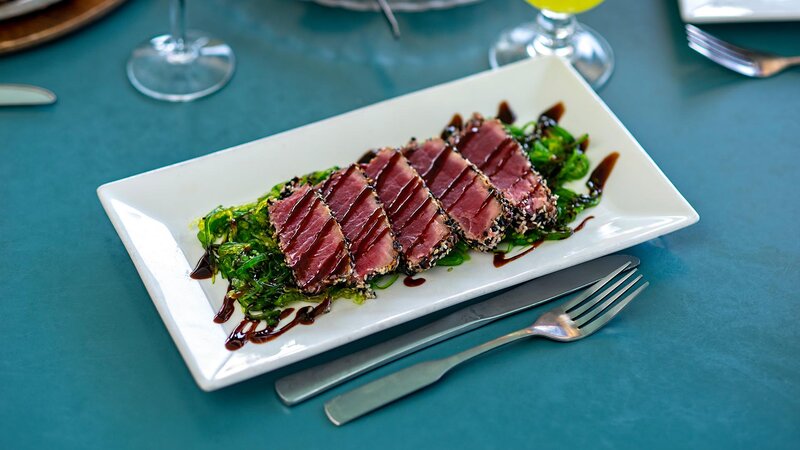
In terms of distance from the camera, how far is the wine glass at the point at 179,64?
149 inches

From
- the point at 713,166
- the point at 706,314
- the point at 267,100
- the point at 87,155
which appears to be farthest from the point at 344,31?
the point at 706,314

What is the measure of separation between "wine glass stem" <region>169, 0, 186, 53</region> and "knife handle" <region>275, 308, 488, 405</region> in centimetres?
200

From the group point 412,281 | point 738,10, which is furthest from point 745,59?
point 412,281

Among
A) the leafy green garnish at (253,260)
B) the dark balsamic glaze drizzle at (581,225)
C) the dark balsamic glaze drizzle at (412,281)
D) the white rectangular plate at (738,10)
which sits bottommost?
the leafy green garnish at (253,260)

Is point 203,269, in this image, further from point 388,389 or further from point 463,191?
point 463,191

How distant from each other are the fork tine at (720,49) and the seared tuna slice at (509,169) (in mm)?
1436

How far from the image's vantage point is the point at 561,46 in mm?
4016

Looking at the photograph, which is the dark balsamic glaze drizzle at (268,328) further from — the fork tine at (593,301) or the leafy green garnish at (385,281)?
the fork tine at (593,301)

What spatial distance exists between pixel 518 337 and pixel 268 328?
883mm

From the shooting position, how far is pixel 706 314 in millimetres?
2963

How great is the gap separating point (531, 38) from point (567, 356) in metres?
1.95

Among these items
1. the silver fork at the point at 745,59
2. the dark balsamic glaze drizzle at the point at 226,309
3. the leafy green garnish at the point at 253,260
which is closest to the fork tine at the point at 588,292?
the leafy green garnish at the point at 253,260

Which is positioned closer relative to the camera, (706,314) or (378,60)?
(706,314)

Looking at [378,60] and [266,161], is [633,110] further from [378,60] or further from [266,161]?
[266,161]
